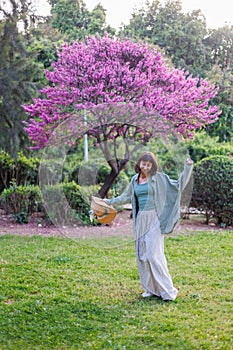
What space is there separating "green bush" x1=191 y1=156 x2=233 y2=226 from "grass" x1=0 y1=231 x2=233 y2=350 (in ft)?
6.38

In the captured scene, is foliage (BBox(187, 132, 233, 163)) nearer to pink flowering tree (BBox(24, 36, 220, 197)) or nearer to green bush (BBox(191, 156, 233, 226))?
green bush (BBox(191, 156, 233, 226))

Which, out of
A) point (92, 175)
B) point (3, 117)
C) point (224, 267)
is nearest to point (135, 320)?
point (224, 267)

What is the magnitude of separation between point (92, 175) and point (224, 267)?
7.65ft

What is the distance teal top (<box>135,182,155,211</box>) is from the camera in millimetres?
4809

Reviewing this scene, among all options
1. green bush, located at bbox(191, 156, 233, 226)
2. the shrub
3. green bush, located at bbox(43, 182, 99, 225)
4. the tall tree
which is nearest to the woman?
green bush, located at bbox(43, 182, 99, 225)

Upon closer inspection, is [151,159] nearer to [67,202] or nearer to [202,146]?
[67,202]

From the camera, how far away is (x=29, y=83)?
9.97 meters

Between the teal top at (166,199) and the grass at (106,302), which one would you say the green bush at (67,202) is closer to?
the grass at (106,302)

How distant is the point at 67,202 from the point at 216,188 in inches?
111

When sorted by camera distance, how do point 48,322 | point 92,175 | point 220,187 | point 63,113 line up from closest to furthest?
1. point 48,322
2. point 92,175
3. point 63,113
4. point 220,187

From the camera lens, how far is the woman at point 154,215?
4.79 meters

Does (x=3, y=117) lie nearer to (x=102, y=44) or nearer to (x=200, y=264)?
(x=102, y=44)

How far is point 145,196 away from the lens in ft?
15.9

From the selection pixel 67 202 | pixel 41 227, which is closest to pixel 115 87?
pixel 67 202
